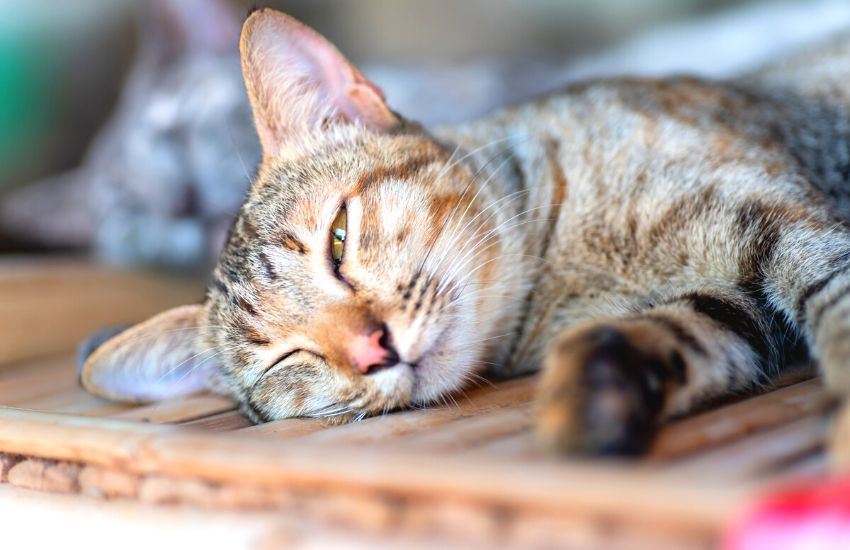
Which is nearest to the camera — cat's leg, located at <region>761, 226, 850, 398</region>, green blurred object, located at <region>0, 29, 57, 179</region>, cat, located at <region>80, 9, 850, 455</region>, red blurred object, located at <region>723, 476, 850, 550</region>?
red blurred object, located at <region>723, 476, 850, 550</region>

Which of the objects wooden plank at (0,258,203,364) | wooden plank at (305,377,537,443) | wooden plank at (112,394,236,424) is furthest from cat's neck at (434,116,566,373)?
wooden plank at (0,258,203,364)

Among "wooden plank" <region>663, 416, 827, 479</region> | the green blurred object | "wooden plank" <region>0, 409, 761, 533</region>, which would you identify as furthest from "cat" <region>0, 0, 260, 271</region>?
"wooden plank" <region>663, 416, 827, 479</region>

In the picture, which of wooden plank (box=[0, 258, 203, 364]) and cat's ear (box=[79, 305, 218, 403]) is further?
wooden plank (box=[0, 258, 203, 364])

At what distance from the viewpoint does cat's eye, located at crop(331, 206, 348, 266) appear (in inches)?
60.4

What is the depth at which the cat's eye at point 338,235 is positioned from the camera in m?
1.53

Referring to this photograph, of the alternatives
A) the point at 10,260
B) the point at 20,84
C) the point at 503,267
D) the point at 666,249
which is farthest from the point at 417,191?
the point at 20,84

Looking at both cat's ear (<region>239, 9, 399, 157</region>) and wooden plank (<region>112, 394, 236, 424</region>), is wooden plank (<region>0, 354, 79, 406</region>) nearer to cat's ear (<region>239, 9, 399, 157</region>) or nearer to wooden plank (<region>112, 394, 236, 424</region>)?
wooden plank (<region>112, 394, 236, 424</region>)

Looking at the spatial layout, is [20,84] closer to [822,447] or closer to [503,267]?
[503,267]

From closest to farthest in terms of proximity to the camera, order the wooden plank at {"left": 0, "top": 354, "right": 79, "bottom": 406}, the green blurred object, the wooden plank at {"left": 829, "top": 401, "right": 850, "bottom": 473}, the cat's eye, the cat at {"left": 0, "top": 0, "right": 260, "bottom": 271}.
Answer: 1. the wooden plank at {"left": 829, "top": 401, "right": 850, "bottom": 473}
2. the cat's eye
3. the wooden plank at {"left": 0, "top": 354, "right": 79, "bottom": 406}
4. the cat at {"left": 0, "top": 0, "right": 260, "bottom": 271}
5. the green blurred object

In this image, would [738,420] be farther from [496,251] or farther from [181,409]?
[181,409]

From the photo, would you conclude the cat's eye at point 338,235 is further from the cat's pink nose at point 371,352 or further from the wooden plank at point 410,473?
the wooden plank at point 410,473

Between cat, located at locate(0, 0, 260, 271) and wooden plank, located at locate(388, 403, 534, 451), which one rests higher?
cat, located at locate(0, 0, 260, 271)

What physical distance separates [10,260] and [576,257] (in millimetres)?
2368

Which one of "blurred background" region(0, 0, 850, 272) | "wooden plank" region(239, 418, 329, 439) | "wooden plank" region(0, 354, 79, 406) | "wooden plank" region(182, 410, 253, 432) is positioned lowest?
"wooden plank" region(182, 410, 253, 432)
